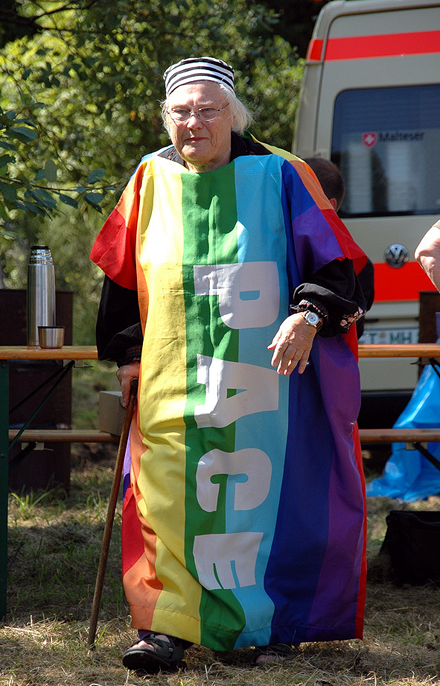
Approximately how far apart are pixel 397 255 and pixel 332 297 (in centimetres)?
293

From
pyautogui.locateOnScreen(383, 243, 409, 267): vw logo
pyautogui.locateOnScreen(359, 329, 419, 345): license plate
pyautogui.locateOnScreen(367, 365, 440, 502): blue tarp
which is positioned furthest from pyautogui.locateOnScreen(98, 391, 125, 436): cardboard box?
pyautogui.locateOnScreen(383, 243, 409, 267): vw logo

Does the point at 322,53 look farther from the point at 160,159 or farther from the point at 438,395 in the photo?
the point at 160,159

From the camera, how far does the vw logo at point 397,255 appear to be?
522 cm

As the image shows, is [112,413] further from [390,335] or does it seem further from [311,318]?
[390,335]

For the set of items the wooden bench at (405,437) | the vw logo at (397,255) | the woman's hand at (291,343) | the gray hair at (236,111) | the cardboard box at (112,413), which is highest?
the gray hair at (236,111)

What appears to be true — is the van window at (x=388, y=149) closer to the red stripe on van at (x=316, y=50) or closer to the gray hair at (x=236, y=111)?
the red stripe on van at (x=316, y=50)

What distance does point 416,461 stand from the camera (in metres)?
4.95

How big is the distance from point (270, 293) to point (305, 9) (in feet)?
19.8

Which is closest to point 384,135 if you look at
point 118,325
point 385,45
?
point 385,45

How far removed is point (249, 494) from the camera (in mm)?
2561

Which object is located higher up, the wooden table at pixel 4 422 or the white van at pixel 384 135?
the white van at pixel 384 135

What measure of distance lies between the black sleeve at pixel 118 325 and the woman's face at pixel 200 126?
1.65 ft

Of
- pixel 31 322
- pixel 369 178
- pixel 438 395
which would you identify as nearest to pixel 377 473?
pixel 438 395

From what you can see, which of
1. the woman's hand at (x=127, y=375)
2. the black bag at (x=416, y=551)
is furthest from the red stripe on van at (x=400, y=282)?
the woman's hand at (x=127, y=375)
